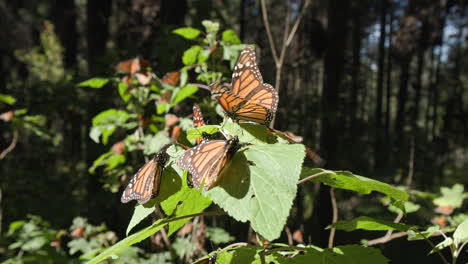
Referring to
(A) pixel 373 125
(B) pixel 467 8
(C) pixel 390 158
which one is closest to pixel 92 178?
(A) pixel 373 125

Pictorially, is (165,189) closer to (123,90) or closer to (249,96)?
(249,96)

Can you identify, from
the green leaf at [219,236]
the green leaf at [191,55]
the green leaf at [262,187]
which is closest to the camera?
the green leaf at [262,187]

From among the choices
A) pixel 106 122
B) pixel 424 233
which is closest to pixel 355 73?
pixel 106 122

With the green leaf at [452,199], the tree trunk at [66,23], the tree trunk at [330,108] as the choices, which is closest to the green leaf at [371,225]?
the green leaf at [452,199]

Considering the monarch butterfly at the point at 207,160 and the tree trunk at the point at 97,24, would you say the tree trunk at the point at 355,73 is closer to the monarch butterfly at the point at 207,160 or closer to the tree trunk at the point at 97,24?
the tree trunk at the point at 97,24

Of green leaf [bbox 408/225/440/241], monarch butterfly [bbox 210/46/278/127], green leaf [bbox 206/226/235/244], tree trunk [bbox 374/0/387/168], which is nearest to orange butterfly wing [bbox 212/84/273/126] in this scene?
monarch butterfly [bbox 210/46/278/127]

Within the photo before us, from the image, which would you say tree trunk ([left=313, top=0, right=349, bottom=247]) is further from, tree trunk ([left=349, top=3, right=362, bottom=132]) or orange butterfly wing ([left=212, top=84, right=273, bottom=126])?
tree trunk ([left=349, top=3, right=362, bottom=132])
